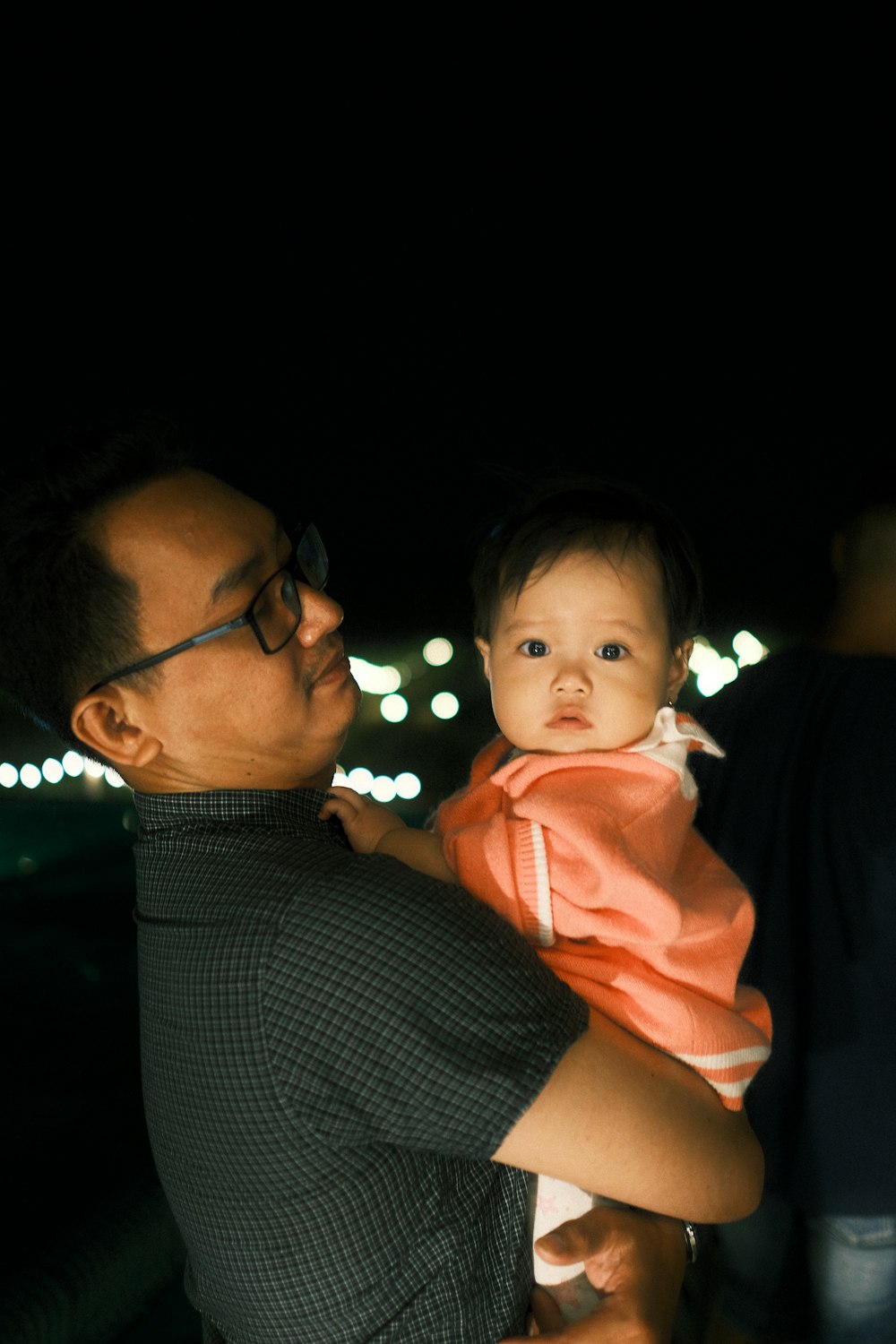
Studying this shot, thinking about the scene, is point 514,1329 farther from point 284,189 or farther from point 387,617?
point 284,189

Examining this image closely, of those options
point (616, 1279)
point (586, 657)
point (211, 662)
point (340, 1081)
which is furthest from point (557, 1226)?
point (211, 662)

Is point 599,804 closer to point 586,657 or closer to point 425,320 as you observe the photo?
point 586,657

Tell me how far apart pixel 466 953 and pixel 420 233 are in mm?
3323

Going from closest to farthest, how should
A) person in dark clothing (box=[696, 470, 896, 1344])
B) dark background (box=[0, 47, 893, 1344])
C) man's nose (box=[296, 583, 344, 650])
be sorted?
man's nose (box=[296, 583, 344, 650]) → person in dark clothing (box=[696, 470, 896, 1344]) → dark background (box=[0, 47, 893, 1344])

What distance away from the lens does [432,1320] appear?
0.88 metres

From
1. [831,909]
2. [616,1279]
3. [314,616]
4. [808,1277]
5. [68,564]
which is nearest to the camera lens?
[616,1279]

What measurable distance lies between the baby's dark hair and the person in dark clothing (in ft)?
0.96

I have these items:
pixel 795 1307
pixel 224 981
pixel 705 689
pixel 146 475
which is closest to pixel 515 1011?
pixel 224 981

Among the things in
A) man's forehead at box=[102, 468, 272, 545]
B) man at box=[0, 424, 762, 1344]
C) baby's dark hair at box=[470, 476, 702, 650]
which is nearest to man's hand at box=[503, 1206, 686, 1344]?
man at box=[0, 424, 762, 1344]

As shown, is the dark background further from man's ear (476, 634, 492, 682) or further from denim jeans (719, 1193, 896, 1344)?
man's ear (476, 634, 492, 682)

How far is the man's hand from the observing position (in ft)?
2.96

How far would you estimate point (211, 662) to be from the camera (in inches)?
42.3

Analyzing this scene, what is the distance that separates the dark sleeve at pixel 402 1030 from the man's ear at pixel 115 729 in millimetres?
379

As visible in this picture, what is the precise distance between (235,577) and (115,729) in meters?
0.23
